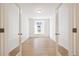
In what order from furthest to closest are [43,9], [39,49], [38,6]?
[43,9] → [38,6] → [39,49]

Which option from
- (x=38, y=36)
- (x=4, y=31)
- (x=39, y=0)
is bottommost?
(x=38, y=36)

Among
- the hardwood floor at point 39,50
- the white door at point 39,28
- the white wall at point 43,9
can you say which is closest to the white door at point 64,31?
the hardwood floor at point 39,50

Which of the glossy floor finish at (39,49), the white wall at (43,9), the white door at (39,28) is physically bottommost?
the glossy floor finish at (39,49)

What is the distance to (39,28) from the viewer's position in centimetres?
1195

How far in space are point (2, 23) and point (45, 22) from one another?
904 cm

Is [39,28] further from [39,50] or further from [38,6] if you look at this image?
[39,50]

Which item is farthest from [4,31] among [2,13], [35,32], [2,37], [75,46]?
[35,32]

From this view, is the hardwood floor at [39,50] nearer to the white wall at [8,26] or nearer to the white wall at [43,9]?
the white wall at [8,26]

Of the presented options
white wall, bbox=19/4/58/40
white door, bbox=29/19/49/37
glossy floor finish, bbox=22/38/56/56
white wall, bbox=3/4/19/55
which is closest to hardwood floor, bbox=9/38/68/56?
glossy floor finish, bbox=22/38/56/56

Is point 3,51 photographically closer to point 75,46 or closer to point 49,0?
point 75,46

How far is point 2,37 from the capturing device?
2779mm

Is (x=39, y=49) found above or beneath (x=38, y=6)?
beneath

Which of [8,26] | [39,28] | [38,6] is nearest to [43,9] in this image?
[38,6]

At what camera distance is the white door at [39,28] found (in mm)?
11430
